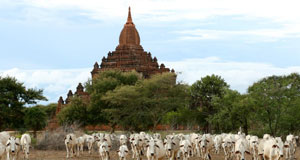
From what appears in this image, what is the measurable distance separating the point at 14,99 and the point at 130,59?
35.1 m

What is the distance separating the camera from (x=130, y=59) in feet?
253

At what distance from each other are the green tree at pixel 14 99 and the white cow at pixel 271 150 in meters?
29.4

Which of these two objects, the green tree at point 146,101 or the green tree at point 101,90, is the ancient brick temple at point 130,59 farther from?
the green tree at point 146,101

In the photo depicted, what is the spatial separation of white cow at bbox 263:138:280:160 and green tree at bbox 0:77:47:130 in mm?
29403

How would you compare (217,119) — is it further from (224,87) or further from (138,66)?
(138,66)

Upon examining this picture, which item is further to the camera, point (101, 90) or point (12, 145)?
point (101, 90)

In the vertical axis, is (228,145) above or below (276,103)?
below

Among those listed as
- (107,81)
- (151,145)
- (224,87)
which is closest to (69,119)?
(107,81)

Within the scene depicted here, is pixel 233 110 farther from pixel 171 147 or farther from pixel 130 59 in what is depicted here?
pixel 130 59

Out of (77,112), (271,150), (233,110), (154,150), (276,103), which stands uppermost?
(77,112)

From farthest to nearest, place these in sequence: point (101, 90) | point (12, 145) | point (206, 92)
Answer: point (101, 90), point (206, 92), point (12, 145)

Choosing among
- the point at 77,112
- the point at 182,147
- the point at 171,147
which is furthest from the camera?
the point at 77,112

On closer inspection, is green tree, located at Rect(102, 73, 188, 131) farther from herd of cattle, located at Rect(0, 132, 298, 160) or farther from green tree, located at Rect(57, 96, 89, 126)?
herd of cattle, located at Rect(0, 132, 298, 160)

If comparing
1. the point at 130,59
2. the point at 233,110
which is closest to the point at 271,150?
the point at 233,110
